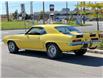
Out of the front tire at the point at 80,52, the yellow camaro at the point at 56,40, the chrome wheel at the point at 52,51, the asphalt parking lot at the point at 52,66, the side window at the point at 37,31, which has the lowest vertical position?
the asphalt parking lot at the point at 52,66

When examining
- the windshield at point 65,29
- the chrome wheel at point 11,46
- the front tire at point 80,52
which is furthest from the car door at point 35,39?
the front tire at point 80,52

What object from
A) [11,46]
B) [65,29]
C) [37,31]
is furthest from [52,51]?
[11,46]

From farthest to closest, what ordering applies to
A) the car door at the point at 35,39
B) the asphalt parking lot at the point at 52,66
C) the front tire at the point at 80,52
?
the front tire at the point at 80,52, the car door at the point at 35,39, the asphalt parking lot at the point at 52,66

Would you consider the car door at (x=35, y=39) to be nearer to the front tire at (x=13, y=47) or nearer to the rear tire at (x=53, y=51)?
the rear tire at (x=53, y=51)

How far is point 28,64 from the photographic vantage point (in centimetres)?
1059

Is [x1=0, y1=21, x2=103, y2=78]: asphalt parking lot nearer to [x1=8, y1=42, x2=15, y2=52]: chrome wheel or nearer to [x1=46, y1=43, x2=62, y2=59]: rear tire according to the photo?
[x1=46, y1=43, x2=62, y2=59]: rear tire

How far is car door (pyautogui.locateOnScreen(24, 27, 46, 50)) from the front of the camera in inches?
492

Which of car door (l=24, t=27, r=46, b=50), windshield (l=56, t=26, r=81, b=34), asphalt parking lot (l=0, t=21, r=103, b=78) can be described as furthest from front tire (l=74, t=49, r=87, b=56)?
car door (l=24, t=27, r=46, b=50)

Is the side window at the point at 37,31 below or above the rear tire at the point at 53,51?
above

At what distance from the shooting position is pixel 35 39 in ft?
41.4

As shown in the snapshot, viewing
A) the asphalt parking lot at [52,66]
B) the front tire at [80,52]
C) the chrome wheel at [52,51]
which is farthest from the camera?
the front tire at [80,52]

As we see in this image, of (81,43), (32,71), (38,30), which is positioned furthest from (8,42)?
(32,71)

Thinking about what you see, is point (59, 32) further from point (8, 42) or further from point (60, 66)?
→ point (8, 42)

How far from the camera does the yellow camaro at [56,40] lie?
37.4 ft
